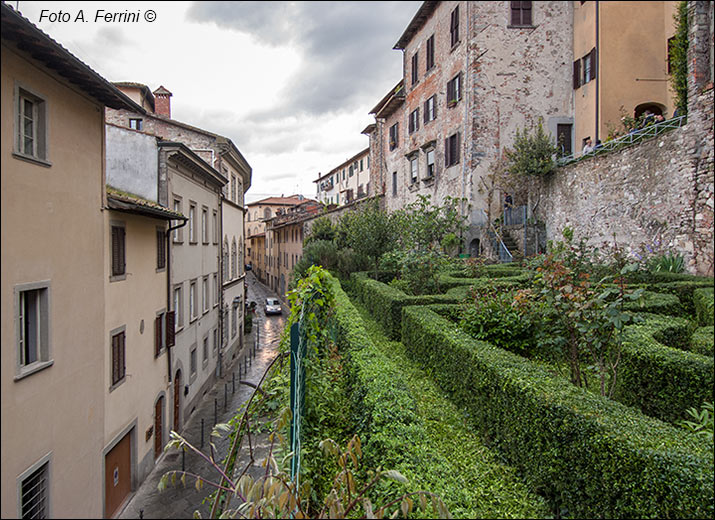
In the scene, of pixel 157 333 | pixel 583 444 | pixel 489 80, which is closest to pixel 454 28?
pixel 489 80

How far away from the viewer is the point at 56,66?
1.00m

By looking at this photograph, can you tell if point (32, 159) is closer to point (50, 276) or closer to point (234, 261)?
point (50, 276)

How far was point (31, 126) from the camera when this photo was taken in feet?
2.95

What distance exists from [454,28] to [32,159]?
24.5m

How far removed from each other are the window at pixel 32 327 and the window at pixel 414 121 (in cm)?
2811

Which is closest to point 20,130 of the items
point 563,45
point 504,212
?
point 504,212

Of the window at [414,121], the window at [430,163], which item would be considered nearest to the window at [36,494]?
the window at [430,163]

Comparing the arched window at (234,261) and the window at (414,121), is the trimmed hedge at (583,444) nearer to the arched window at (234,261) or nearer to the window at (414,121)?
the arched window at (234,261)

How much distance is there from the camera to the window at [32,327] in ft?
2.73

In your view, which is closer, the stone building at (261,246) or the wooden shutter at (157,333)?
the wooden shutter at (157,333)

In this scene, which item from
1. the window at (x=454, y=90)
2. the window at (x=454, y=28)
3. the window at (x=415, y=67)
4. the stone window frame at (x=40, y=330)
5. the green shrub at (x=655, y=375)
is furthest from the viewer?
the window at (x=415, y=67)

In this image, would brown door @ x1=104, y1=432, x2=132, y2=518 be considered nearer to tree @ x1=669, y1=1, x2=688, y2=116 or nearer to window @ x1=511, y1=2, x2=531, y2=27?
tree @ x1=669, y1=1, x2=688, y2=116

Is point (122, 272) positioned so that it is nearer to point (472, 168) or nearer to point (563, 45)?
point (472, 168)

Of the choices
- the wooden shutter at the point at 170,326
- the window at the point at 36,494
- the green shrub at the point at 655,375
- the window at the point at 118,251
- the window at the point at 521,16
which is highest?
the window at the point at 521,16
